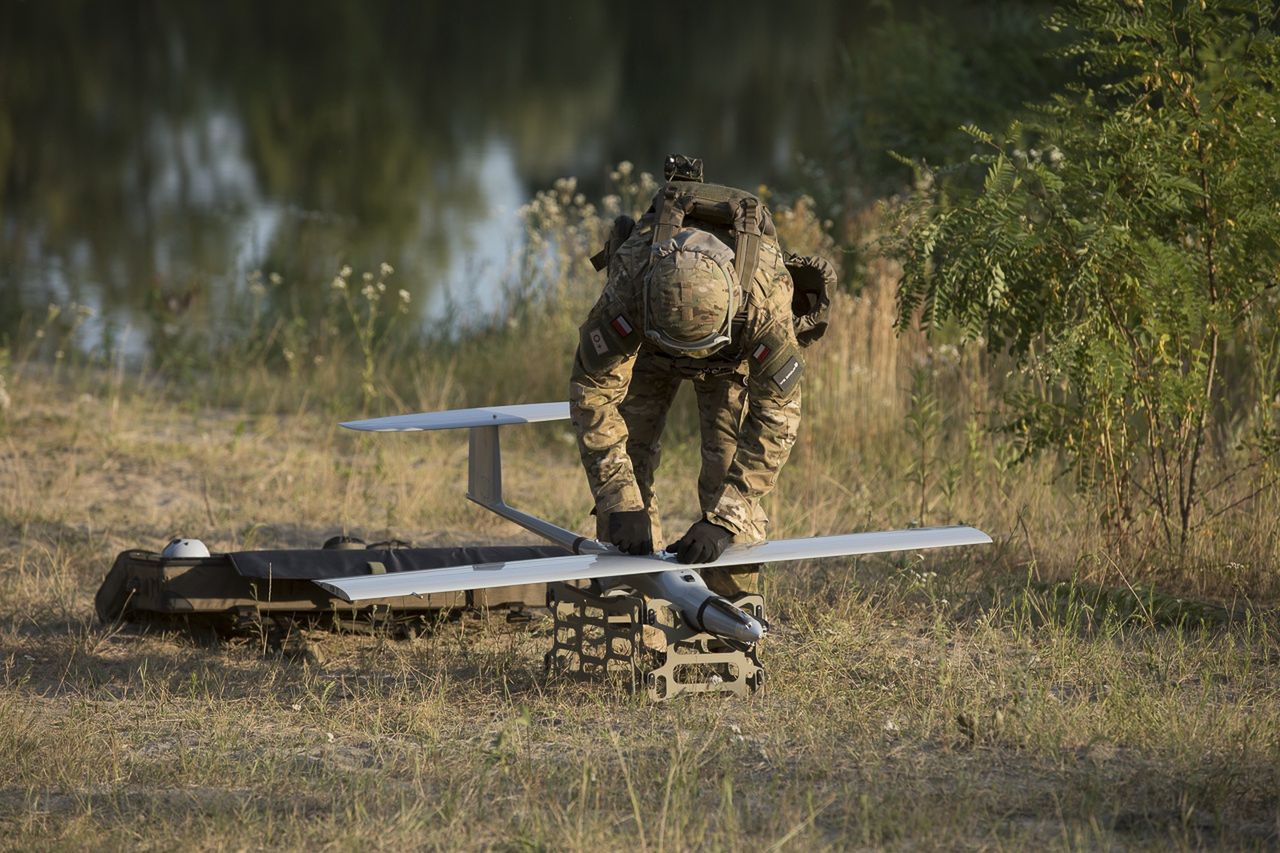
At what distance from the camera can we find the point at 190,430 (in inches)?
350

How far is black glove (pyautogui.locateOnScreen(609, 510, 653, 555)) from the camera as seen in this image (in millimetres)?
4594

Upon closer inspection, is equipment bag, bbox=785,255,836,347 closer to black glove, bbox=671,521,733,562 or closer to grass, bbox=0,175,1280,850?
black glove, bbox=671,521,733,562

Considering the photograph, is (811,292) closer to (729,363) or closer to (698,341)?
(729,363)

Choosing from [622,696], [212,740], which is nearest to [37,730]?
[212,740]

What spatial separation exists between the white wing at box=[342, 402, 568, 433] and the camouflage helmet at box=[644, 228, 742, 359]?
1015mm

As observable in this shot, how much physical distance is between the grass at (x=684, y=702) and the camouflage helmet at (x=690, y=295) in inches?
46.0

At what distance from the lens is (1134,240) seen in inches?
220

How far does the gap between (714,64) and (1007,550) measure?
59.4 feet

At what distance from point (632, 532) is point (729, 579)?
2.07ft

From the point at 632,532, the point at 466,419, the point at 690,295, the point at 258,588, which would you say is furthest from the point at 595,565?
the point at 258,588

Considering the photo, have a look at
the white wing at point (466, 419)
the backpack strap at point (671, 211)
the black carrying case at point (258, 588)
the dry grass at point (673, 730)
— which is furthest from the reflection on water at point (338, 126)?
the backpack strap at point (671, 211)

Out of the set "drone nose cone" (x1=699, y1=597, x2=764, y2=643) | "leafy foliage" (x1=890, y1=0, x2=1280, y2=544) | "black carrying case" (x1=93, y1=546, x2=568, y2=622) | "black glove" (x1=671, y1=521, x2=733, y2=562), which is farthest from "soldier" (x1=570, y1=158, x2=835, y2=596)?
"leafy foliage" (x1=890, y1=0, x2=1280, y2=544)

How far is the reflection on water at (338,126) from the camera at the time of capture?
47.1ft

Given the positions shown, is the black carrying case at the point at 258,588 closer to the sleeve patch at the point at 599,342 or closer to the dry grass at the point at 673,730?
the dry grass at the point at 673,730
